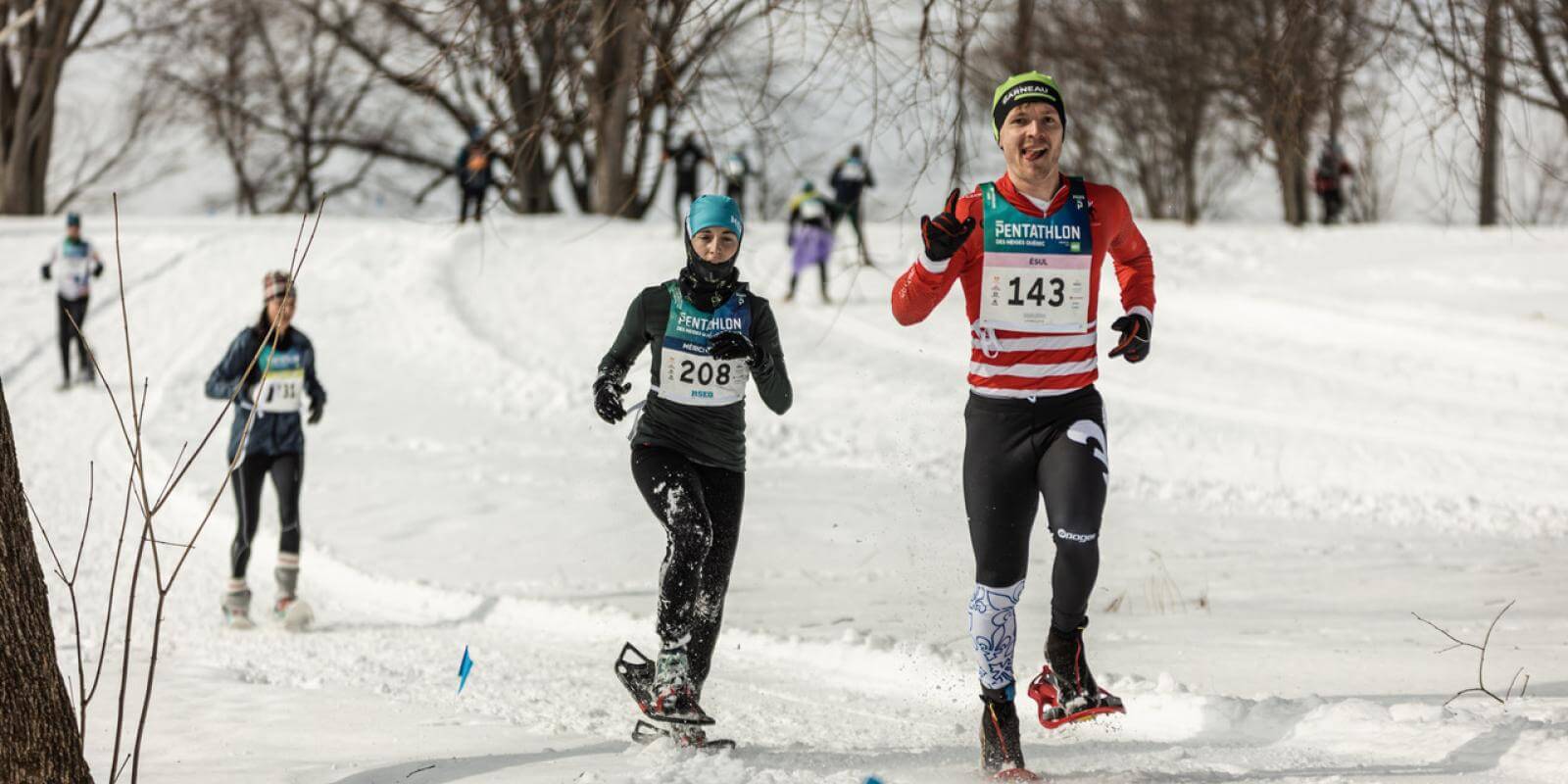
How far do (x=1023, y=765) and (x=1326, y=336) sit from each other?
47.2ft

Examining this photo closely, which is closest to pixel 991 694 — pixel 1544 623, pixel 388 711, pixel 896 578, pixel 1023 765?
pixel 1023 765

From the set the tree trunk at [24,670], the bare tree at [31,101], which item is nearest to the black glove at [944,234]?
the tree trunk at [24,670]

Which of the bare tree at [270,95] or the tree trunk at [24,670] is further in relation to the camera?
the bare tree at [270,95]

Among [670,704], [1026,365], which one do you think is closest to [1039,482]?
[1026,365]

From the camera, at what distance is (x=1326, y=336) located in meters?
17.5

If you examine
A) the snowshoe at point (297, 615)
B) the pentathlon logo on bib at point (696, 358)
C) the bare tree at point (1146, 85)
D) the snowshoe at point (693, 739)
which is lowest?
the snowshoe at point (297, 615)

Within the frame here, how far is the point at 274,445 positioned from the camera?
8.17m

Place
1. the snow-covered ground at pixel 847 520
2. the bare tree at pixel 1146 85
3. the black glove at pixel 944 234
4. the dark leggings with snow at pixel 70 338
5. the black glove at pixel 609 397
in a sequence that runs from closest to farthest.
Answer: the black glove at pixel 944 234, the black glove at pixel 609 397, the snow-covered ground at pixel 847 520, the bare tree at pixel 1146 85, the dark leggings with snow at pixel 70 338

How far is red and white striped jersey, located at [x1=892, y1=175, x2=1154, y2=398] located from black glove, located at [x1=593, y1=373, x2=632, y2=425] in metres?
1.00

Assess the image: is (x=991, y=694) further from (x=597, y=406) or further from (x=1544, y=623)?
(x=1544, y=623)

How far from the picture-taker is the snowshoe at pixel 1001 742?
169 inches

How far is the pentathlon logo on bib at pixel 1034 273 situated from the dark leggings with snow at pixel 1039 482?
9.3 inches

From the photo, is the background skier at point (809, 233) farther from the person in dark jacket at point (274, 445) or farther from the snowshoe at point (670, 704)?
the snowshoe at point (670, 704)

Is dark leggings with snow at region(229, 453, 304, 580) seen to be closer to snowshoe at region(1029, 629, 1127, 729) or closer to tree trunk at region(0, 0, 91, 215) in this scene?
snowshoe at region(1029, 629, 1127, 729)
